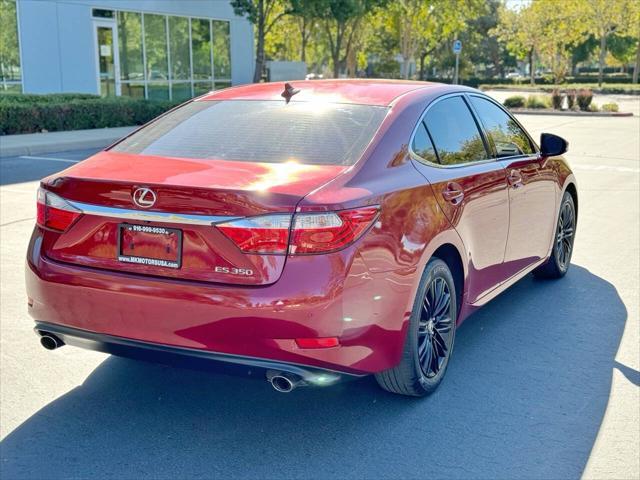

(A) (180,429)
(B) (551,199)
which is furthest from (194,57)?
(A) (180,429)

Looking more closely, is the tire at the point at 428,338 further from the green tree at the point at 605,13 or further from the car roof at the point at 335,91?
the green tree at the point at 605,13

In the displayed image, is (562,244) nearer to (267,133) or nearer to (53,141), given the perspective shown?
(267,133)

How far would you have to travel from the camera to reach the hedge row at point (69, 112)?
17875 mm

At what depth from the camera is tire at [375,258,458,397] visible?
3.86m

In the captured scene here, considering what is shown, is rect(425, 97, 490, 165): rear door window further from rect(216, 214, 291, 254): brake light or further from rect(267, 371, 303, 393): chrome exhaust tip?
rect(267, 371, 303, 393): chrome exhaust tip

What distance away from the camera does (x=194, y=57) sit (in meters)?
27.9

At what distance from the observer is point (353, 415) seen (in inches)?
155

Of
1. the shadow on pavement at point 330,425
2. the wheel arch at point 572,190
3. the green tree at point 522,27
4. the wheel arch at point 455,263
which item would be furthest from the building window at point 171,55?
the green tree at point 522,27

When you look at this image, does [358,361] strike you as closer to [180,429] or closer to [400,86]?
[180,429]

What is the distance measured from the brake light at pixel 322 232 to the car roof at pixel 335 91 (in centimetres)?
108

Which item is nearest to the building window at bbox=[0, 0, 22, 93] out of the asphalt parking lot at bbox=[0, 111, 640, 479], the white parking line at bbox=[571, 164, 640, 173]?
the white parking line at bbox=[571, 164, 640, 173]

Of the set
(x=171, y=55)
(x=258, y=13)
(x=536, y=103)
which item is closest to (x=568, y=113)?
(x=536, y=103)

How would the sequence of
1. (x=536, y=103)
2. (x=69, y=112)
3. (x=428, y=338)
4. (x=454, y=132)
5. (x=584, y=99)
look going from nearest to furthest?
(x=428, y=338) → (x=454, y=132) → (x=69, y=112) → (x=584, y=99) → (x=536, y=103)

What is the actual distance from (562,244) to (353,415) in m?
3.22
